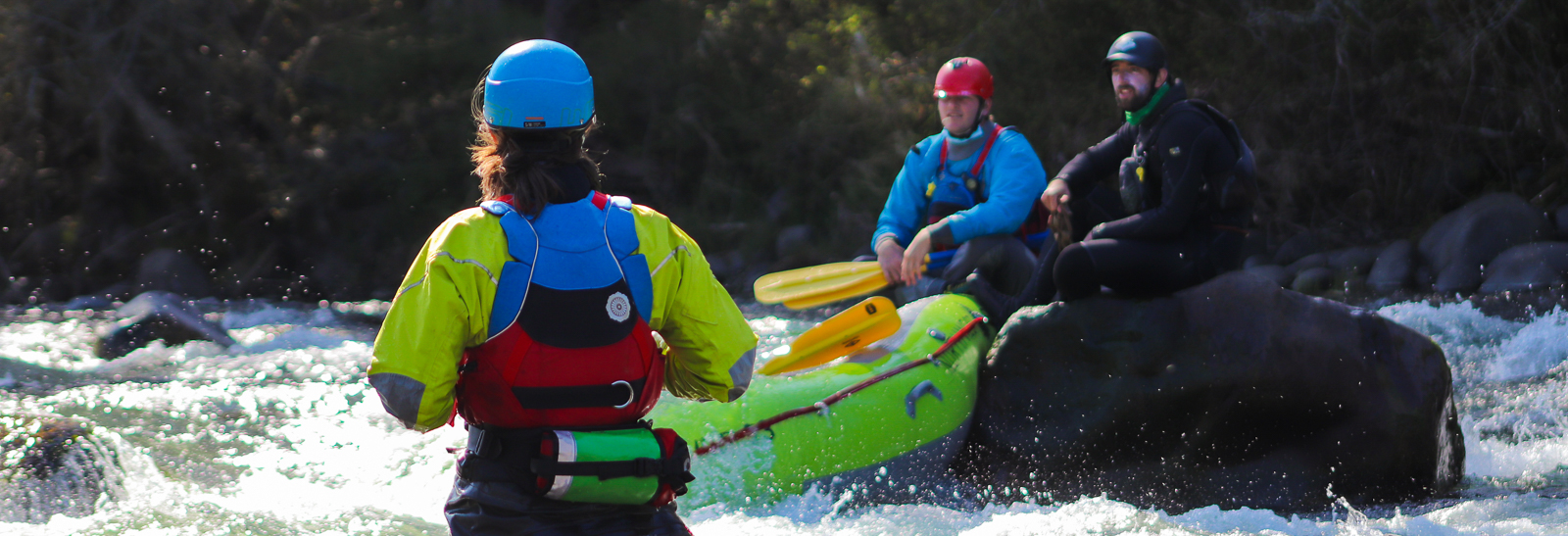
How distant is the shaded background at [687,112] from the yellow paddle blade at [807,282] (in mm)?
6423

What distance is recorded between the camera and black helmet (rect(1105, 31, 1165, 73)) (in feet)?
12.0

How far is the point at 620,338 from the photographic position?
1.82 m

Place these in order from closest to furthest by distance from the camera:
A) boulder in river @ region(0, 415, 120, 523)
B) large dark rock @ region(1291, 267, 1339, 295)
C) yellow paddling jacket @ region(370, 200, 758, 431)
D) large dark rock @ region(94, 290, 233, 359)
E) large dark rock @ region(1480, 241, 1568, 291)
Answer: yellow paddling jacket @ region(370, 200, 758, 431)
boulder in river @ region(0, 415, 120, 523)
large dark rock @ region(94, 290, 233, 359)
large dark rock @ region(1480, 241, 1568, 291)
large dark rock @ region(1291, 267, 1339, 295)

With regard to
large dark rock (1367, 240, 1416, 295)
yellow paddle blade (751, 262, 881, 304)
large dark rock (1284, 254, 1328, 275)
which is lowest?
large dark rock (1367, 240, 1416, 295)

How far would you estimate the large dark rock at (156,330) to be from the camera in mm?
7285

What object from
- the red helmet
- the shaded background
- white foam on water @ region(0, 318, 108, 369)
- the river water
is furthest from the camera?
the shaded background

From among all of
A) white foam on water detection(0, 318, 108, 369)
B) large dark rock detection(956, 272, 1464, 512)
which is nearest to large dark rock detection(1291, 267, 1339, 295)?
large dark rock detection(956, 272, 1464, 512)

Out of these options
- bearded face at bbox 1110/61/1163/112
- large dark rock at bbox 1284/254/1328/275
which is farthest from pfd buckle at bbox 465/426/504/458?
large dark rock at bbox 1284/254/1328/275

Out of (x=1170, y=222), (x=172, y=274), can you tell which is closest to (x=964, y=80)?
(x=1170, y=222)

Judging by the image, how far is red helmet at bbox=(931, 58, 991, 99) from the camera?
4.25 m

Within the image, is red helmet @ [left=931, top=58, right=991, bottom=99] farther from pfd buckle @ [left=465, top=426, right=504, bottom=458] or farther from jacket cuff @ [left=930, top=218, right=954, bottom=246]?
pfd buckle @ [left=465, top=426, right=504, bottom=458]

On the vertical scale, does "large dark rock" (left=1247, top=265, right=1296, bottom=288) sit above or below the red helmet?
below

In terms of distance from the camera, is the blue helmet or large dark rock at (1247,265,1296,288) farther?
large dark rock at (1247,265,1296,288)

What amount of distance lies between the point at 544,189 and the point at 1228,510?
2.54 meters
